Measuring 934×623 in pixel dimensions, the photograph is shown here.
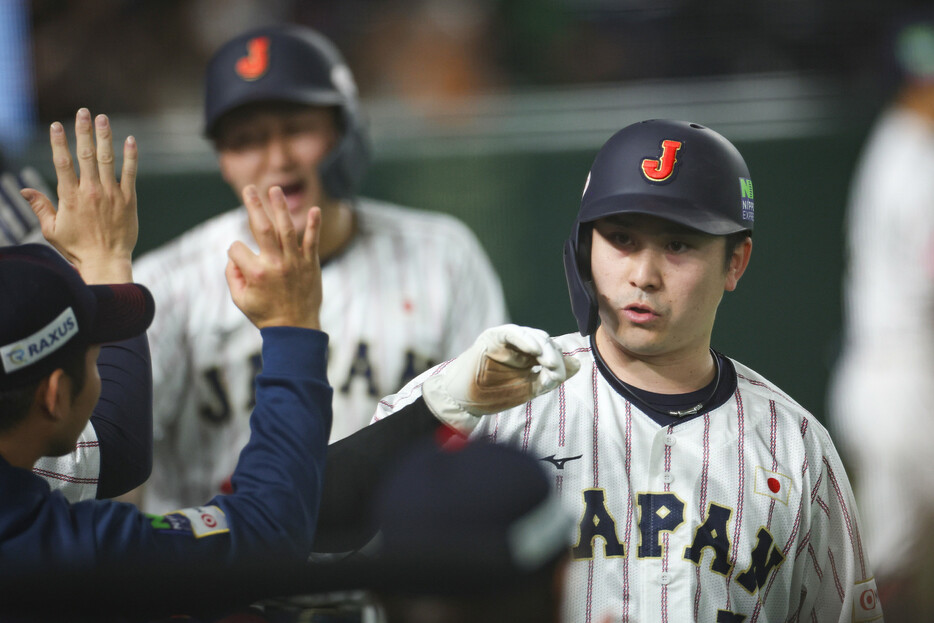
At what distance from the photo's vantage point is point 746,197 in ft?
8.50

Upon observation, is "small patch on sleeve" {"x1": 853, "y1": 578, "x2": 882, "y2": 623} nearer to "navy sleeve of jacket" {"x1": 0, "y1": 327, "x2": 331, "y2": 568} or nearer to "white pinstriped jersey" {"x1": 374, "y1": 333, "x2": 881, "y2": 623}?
"white pinstriped jersey" {"x1": 374, "y1": 333, "x2": 881, "y2": 623}

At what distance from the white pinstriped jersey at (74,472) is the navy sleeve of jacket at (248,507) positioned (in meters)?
0.45

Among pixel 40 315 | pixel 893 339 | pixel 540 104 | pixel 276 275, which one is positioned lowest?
pixel 40 315

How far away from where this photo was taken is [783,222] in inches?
235

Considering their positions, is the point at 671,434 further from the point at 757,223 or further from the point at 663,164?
the point at 757,223

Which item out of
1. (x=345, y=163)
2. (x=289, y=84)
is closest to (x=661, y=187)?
(x=345, y=163)

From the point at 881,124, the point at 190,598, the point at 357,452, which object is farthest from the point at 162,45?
the point at 190,598

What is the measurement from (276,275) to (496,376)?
50 centimetres

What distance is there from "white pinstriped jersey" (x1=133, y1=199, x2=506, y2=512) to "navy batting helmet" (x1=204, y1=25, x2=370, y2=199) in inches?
12.4

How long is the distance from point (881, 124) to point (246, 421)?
382 cm

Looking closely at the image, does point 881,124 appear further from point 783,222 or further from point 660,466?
point 660,466

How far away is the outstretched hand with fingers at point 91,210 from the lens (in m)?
2.32

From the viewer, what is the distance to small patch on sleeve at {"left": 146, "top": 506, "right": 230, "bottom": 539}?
1914 millimetres

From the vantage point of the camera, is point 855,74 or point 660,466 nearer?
point 660,466
